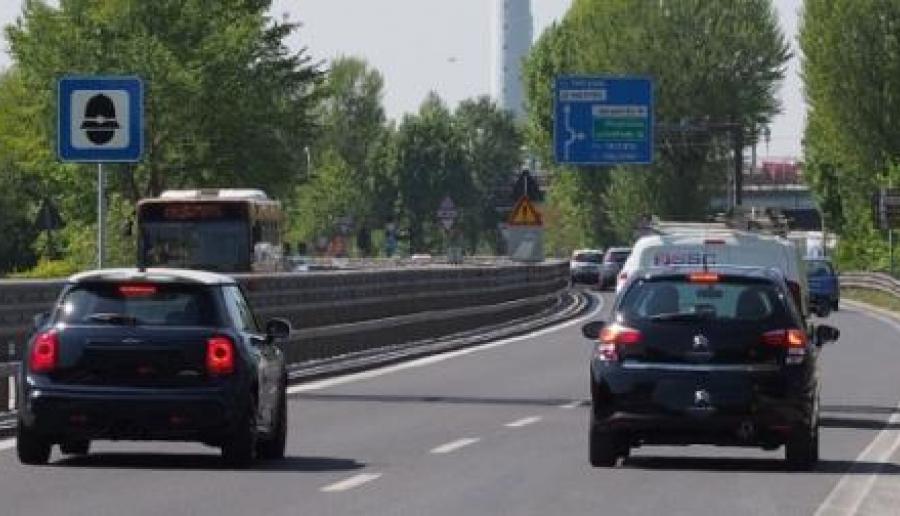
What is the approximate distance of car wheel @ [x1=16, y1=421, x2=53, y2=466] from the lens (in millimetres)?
18078

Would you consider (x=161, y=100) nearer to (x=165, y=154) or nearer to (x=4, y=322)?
(x=165, y=154)

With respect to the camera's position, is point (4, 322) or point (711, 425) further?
point (4, 322)

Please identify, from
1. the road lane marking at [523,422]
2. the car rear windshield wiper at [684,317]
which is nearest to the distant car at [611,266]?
the road lane marking at [523,422]

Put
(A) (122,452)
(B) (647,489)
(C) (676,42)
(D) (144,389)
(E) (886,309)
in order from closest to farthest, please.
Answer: (B) (647,489) → (D) (144,389) → (A) (122,452) → (E) (886,309) → (C) (676,42)

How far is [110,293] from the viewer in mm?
18203

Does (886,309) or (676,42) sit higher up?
(676,42)

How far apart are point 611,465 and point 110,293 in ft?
12.0

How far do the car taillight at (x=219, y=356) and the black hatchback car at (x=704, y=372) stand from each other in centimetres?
257

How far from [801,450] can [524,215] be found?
3564cm

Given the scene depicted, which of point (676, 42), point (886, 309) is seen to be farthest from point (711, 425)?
point (676, 42)

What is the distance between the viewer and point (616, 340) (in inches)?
737

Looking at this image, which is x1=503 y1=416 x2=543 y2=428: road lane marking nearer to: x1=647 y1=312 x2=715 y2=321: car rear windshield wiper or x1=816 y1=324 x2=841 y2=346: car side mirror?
x1=816 y1=324 x2=841 y2=346: car side mirror

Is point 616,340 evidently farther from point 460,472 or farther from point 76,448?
point 76,448

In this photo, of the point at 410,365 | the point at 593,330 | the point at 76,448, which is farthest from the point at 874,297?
the point at 76,448
